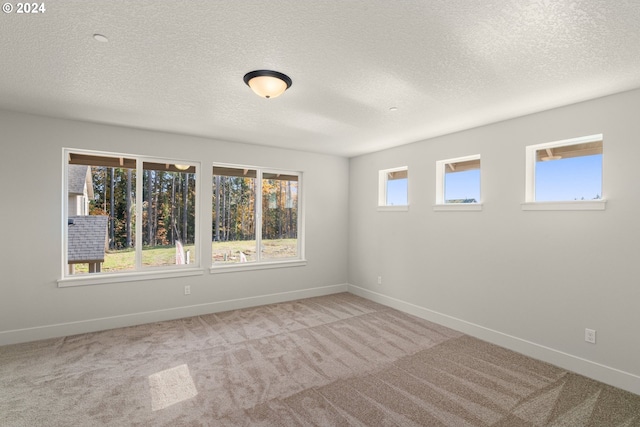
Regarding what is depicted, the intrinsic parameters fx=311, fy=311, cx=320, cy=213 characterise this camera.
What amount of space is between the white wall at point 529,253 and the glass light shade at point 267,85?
8.71ft

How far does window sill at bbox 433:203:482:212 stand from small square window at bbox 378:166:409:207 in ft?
1.92

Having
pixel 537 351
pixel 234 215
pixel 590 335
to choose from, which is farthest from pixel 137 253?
pixel 590 335

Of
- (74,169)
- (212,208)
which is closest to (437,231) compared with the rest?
(212,208)

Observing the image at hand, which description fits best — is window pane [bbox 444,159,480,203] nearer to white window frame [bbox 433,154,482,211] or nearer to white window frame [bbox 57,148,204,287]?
white window frame [bbox 433,154,482,211]

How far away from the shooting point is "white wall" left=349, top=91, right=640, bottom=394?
107 inches

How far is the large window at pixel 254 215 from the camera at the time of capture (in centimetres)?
480

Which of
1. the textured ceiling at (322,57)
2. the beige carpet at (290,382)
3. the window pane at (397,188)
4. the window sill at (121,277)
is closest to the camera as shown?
the textured ceiling at (322,57)

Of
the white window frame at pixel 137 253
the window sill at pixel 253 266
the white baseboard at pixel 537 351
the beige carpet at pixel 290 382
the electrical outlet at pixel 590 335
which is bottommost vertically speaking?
the beige carpet at pixel 290 382

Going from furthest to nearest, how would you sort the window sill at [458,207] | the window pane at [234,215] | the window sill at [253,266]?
the window pane at [234,215]
the window sill at [253,266]
the window sill at [458,207]

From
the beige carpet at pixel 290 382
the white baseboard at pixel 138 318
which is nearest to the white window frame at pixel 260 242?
the white baseboard at pixel 138 318

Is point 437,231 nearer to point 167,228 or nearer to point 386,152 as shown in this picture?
point 386,152

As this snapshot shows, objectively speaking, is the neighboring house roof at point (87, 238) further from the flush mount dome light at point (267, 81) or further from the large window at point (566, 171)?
the large window at point (566, 171)

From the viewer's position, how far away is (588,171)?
3.05 metres

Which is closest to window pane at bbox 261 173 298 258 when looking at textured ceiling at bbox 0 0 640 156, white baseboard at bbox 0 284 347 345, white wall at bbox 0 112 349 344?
white wall at bbox 0 112 349 344
